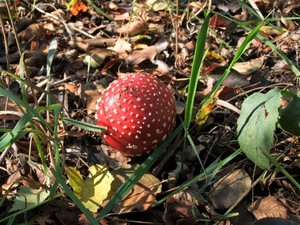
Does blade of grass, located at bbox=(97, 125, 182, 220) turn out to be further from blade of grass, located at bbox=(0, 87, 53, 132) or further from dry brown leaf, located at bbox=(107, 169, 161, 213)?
blade of grass, located at bbox=(0, 87, 53, 132)

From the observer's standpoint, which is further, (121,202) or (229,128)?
(229,128)

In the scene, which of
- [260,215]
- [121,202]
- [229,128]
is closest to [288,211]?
[260,215]

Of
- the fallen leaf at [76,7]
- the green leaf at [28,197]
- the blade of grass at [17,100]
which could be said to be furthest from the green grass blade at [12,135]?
the fallen leaf at [76,7]

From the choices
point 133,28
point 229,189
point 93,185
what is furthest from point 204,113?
point 133,28

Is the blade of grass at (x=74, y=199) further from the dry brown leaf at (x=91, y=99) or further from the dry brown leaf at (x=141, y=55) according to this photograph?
the dry brown leaf at (x=141, y=55)

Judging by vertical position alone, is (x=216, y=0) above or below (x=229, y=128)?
above

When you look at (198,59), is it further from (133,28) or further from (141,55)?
(133,28)

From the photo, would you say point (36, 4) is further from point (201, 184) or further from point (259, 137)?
point (259, 137)

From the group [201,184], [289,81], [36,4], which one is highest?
[36,4]
